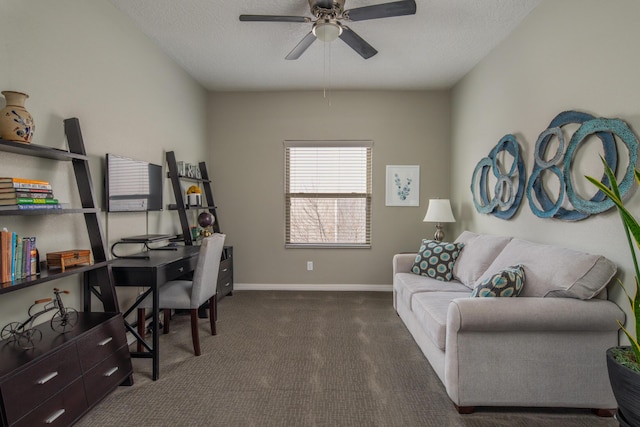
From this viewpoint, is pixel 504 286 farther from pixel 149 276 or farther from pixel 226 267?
pixel 226 267

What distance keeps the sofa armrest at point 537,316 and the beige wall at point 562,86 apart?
0.17 meters

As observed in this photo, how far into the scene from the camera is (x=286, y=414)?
195 cm

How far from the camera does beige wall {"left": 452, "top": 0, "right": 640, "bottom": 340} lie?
1938 mm

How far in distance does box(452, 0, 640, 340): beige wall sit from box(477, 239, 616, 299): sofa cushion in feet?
0.40

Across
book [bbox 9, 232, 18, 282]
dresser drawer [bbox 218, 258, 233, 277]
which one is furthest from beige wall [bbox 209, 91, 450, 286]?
book [bbox 9, 232, 18, 282]

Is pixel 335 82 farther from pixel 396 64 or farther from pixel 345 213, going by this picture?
pixel 345 213

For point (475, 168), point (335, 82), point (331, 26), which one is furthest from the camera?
point (335, 82)

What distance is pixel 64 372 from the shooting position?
1.71 meters

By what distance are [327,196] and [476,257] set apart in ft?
7.43

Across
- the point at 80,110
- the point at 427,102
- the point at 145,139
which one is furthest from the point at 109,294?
the point at 427,102

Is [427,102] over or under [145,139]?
over

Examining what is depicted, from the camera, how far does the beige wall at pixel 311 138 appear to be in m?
4.67

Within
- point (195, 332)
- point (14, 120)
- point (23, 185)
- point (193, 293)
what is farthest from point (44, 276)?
point (195, 332)

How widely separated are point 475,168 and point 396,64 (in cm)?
145
